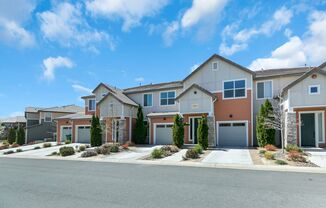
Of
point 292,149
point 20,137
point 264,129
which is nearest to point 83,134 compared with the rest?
point 20,137

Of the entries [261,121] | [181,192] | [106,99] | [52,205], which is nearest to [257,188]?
[181,192]

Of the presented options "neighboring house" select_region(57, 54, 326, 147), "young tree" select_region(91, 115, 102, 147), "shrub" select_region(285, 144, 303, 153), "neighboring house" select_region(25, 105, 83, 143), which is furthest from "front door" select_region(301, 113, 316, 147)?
"neighboring house" select_region(25, 105, 83, 143)

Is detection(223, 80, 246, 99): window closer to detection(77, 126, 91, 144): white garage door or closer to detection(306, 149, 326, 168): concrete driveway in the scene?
detection(306, 149, 326, 168): concrete driveway

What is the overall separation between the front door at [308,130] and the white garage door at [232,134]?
15.8 feet

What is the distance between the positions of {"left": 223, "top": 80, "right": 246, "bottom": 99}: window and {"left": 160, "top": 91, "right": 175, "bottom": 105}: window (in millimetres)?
6286

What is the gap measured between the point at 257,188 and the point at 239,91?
16.8 m

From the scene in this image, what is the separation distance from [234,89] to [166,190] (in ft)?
59.5

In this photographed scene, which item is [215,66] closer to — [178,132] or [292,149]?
[178,132]

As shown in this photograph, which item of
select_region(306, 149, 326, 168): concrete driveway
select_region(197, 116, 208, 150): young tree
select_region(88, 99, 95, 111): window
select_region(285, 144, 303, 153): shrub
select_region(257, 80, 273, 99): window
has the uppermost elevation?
select_region(257, 80, 273, 99): window

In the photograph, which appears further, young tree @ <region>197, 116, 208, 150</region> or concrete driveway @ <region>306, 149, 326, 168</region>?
young tree @ <region>197, 116, 208, 150</region>

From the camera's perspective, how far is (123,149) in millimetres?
22703

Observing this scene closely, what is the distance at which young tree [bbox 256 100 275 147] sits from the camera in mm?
21438

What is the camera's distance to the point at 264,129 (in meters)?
21.5

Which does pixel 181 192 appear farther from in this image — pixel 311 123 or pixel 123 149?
pixel 311 123
